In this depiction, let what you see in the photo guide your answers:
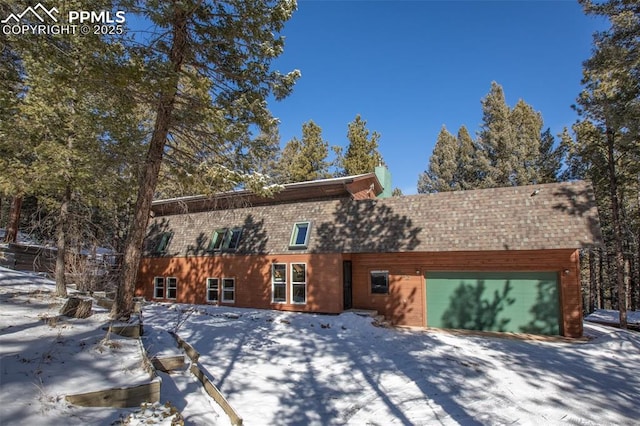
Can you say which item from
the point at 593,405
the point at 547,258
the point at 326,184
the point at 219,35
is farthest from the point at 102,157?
the point at 547,258

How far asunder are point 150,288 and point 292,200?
32.9 ft

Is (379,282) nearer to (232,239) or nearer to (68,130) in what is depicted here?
(232,239)

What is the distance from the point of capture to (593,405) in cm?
651

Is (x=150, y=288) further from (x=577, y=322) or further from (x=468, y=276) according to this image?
(x=577, y=322)

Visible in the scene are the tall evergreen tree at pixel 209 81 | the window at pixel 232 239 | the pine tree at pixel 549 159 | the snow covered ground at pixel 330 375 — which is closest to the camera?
the snow covered ground at pixel 330 375

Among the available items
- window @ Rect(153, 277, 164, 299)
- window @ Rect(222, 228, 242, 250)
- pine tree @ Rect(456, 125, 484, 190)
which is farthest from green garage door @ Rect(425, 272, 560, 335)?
pine tree @ Rect(456, 125, 484, 190)

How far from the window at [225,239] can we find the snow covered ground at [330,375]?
6.16m

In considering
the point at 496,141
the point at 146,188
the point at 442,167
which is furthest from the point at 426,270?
the point at 442,167

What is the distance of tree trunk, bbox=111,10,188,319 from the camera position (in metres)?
7.98

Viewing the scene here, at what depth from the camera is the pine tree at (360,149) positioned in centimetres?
2750

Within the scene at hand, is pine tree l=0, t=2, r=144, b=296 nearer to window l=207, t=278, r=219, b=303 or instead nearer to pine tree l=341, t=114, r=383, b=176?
window l=207, t=278, r=219, b=303

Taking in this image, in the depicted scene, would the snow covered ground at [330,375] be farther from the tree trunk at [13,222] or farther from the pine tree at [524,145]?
the pine tree at [524,145]

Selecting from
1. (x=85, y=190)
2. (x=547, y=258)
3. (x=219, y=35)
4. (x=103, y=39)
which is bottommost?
(x=547, y=258)

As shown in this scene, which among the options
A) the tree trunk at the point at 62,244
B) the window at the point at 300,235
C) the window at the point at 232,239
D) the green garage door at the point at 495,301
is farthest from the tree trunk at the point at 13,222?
the green garage door at the point at 495,301
